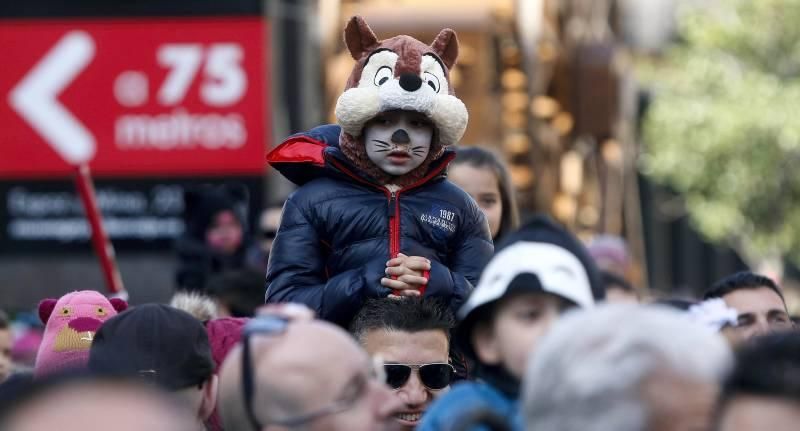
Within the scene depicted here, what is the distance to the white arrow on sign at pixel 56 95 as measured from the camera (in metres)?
15.6

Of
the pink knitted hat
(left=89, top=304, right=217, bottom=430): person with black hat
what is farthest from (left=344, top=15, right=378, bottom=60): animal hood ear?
(left=89, top=304, right=217, bottom=430): person with black hat

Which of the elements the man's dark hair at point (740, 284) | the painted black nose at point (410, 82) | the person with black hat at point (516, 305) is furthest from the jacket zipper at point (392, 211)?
the man's dark hair at point (740, 284)

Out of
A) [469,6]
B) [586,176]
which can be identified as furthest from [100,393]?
[586,176]

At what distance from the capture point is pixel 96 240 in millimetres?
8797

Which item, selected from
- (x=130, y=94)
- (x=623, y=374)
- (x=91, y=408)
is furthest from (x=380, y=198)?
(x=130, y=94)

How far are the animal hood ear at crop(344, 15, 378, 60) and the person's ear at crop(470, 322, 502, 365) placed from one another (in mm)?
1969

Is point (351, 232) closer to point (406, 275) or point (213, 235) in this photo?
point (406, 275)

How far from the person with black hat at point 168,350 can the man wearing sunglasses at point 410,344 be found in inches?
22.9

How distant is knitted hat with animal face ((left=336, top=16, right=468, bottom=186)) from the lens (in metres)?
5.65

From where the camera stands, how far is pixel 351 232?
566cm

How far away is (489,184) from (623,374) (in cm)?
426

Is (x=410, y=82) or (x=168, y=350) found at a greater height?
(x=410, y=82)

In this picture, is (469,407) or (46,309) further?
(46,309)

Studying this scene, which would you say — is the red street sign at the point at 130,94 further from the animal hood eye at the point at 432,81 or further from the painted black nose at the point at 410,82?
the painted black nose at the point at 410,82
